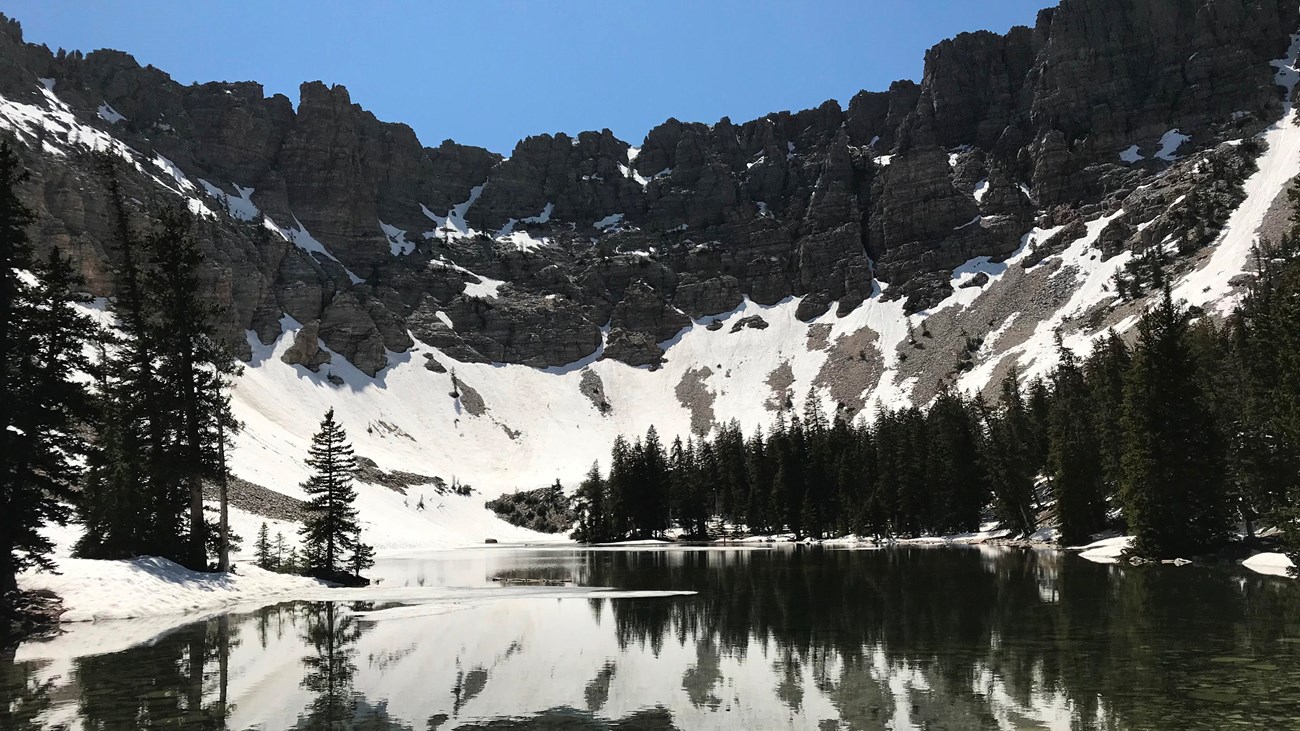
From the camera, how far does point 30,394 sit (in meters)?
23.3

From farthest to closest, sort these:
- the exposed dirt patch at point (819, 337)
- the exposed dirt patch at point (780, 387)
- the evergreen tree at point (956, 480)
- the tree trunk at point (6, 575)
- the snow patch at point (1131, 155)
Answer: the exposed dirt patch at point (819, 337)
the snow patch at point (1131, 155)
the exposed dirt patch at point (780, 387)
the evergreen tree at point (956, 480)
the tree trunk at point (6, 575)

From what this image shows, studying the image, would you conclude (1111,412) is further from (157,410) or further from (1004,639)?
(157,410)

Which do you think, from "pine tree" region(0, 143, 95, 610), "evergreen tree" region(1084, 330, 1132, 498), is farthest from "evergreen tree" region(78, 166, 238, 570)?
"evergreen tree" region(1084, 330, 1132, 498)

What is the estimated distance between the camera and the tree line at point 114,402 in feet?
75.4

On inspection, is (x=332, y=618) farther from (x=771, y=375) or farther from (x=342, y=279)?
(x=342, y=279)

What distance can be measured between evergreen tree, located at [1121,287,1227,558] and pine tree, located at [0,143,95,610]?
44947mm

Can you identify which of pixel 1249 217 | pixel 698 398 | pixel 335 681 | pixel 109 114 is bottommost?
pixel 335 681

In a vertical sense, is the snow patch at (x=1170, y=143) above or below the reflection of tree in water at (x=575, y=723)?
above

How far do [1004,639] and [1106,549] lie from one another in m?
35.8

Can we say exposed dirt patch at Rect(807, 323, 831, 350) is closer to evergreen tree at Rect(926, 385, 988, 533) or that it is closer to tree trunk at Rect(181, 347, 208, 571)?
evergreen tree at Rect(926, 385, 988, 533)

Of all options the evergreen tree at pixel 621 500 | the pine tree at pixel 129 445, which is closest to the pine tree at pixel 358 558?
the pine tree at pixel 129 445

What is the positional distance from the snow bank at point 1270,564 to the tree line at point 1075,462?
65.6 inches

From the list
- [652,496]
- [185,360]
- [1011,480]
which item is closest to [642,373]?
[652,496]

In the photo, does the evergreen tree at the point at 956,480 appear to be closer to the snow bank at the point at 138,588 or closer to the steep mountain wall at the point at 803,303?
the steep mountain wall at the point at 803,303
